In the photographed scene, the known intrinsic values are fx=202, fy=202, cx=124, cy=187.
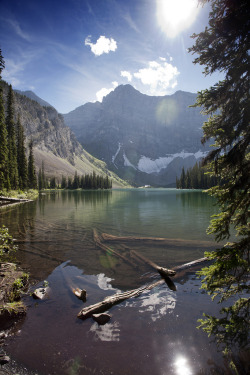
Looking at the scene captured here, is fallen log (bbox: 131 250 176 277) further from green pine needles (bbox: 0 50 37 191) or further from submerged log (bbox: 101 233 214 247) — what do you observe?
green pine needles (bbox: 0 50 37 191)

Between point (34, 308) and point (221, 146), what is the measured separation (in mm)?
9084

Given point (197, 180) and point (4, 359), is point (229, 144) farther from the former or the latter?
point (197, 180)

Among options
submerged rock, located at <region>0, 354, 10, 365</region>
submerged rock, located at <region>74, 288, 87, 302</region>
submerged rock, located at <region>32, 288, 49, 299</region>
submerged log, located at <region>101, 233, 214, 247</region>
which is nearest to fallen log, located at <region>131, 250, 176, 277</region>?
submerged log, located at <region>101, 233, 214, 247</region>

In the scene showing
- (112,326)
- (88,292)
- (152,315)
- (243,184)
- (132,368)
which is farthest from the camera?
(88,292)

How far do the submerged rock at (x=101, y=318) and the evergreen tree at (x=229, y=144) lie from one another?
3321mm

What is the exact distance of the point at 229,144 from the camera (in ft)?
21.1

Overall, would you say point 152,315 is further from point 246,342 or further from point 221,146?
point 221,146

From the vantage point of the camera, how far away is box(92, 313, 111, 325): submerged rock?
7.06 metres

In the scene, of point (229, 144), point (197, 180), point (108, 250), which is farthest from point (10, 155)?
point (197, 180)

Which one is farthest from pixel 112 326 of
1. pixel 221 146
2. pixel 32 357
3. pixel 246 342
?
pixel 221 146

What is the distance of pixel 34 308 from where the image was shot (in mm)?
7879

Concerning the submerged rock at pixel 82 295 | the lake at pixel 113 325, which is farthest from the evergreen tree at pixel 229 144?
the submerged rock at pixel 82 295

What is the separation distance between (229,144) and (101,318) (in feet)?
24.0

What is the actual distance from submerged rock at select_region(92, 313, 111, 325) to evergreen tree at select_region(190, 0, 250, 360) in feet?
10.9
